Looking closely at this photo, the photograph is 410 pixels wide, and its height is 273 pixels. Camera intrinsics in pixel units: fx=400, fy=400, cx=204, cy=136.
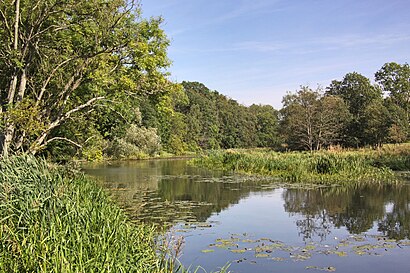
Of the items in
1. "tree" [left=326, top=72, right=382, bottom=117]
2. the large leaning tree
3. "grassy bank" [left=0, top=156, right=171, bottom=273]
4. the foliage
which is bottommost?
"grassy bank" [left=0, top=156, right=171, bottom=273]

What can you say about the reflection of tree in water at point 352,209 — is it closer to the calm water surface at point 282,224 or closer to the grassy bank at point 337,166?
the calm water surface at point 282,224

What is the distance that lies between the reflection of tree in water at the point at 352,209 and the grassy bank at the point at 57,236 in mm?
4506

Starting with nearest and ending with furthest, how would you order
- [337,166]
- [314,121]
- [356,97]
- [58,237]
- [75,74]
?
[58,237], [75,74], [337,166], [314,121], [356,97]

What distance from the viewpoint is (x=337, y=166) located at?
60.9 ft

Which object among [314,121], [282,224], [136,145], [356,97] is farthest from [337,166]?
[136,145]

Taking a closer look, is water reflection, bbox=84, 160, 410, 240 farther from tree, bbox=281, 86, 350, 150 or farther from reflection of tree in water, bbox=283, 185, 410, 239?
tree, bbox=281, 86, 350, 150

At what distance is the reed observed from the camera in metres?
4.21

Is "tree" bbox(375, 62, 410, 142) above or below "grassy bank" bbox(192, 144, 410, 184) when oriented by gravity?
above

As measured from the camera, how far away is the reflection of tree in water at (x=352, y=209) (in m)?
9.04

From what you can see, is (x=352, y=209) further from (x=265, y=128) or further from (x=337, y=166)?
(x=265, y=128)

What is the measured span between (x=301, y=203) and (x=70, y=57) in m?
8.21

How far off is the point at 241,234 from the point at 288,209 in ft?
11.4

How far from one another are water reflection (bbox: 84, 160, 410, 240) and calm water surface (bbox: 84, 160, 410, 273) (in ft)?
0.08

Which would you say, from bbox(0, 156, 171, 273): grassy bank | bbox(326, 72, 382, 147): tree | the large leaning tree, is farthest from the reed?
bbox(326, 72, 382, 147): tree
